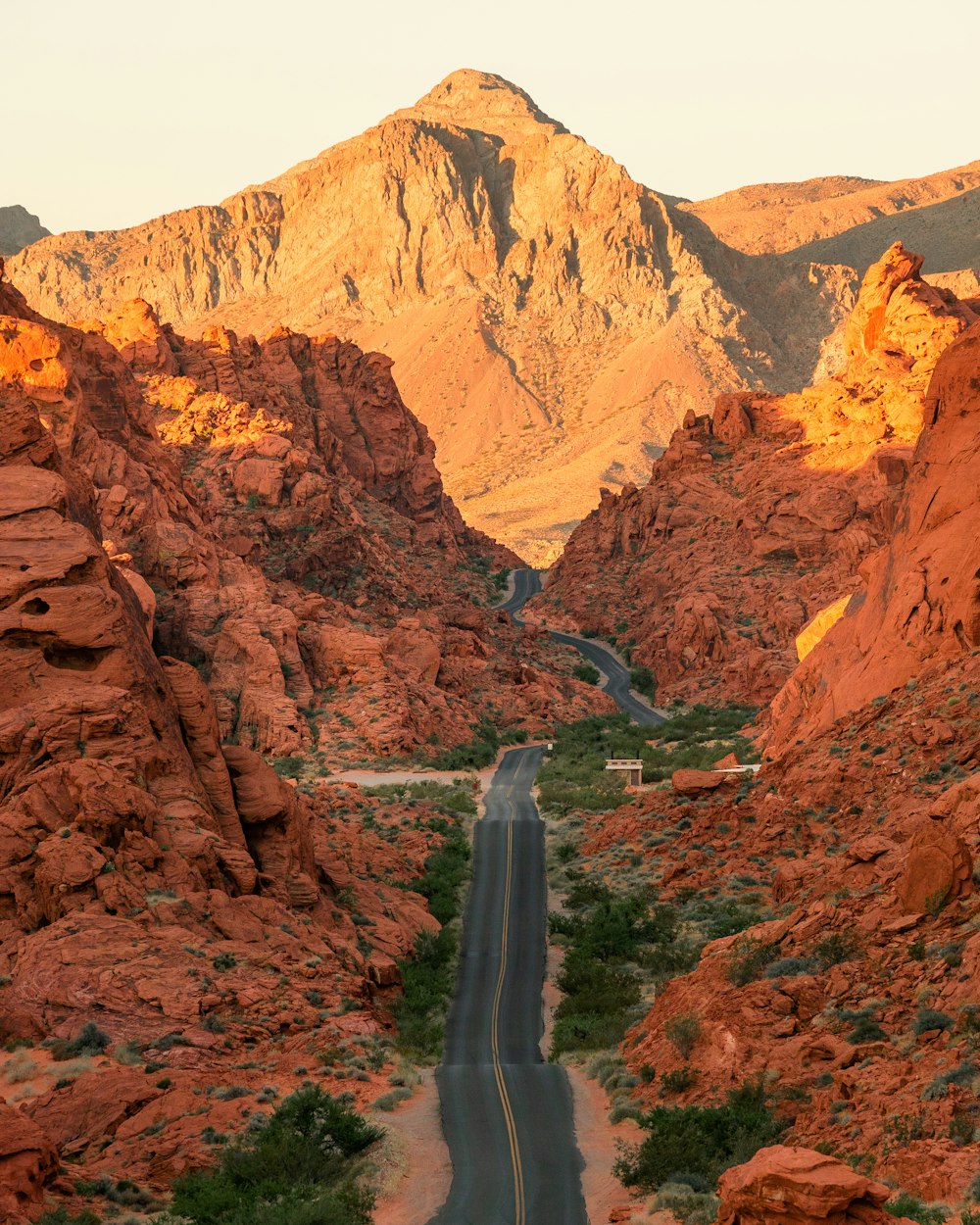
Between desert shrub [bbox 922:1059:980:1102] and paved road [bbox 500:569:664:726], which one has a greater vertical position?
desert shrub [bbox 922:1059:980:1102]

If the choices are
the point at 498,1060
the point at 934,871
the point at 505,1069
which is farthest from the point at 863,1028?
the point at 498,1060

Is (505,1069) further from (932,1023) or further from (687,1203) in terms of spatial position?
(932,1023)

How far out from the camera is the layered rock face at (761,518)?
4454 inches

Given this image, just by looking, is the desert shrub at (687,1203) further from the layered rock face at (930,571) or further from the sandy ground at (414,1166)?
the layered rock face at (930,571)

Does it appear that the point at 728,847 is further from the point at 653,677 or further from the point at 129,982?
the point at 653,677

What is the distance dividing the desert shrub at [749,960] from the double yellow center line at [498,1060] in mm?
5708

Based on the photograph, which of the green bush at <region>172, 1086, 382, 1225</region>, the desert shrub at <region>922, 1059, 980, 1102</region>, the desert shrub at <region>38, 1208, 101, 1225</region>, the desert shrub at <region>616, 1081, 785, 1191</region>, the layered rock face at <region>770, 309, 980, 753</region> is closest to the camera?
the desert shrub at <region>38, 1208, 101, 1225</region>

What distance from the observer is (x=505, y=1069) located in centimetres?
3912

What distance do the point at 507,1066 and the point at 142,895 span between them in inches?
376

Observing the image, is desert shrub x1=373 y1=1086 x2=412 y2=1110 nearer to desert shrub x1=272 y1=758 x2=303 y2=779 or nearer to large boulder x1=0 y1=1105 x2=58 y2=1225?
large boulder x1=0 y1=1105 x2=58 y2=1225

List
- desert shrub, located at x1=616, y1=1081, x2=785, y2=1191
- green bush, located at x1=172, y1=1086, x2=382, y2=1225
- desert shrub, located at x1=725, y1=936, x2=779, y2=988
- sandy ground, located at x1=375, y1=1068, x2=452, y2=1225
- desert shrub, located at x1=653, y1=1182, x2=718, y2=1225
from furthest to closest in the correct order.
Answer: desert shrub, located at x1=725, y1=936, x2=779, y2=988
desert shrub, located at x1=616, y1=1081, x2=785, y2=1191
sandy ground, located at x1=375, y1=1068, x2=452, y2=1225
green bush, located at x1=172, y1=1086, x2=382, y2=1225
desert shrub, located at x1=653, y1=1182, x2=718, y2=1225

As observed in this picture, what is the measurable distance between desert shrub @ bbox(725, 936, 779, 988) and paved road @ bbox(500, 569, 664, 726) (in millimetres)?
68204

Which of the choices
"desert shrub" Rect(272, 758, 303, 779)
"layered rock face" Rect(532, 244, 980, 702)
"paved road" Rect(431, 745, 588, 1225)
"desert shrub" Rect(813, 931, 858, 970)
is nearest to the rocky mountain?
"desert shrub" Rect(272, 758, 303, 779)

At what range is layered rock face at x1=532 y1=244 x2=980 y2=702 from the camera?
113125 mm
